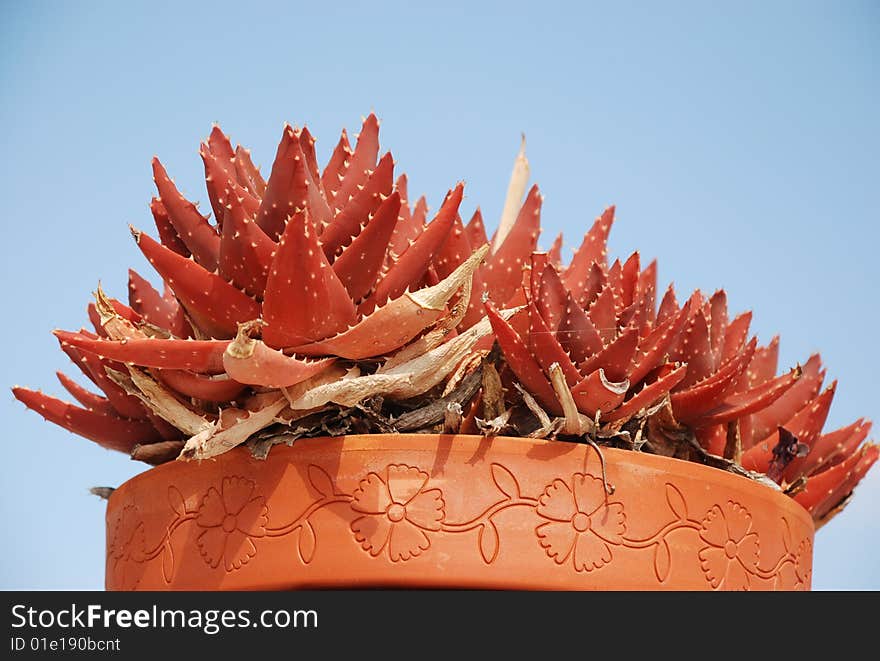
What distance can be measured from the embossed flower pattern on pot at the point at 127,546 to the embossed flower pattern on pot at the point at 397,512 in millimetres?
532

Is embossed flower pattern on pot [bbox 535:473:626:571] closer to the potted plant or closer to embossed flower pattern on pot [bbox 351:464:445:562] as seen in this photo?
the potted plant

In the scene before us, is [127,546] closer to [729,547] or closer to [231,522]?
[231,522]

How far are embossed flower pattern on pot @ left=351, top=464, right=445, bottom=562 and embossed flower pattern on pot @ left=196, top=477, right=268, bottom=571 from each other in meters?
0.20

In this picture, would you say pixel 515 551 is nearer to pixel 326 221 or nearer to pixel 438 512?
A: pixel 438 512

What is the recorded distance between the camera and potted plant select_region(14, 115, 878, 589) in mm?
2014

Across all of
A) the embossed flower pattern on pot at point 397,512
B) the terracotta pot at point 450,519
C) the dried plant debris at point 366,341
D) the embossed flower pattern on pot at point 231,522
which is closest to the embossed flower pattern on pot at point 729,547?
the terracotta pot at point 450,519

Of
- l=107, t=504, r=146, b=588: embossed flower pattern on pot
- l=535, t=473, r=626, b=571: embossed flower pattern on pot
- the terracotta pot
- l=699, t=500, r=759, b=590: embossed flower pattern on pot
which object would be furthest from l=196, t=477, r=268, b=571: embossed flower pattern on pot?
l=699, t=500, r=759, b=590: embossed flower pattern on pot

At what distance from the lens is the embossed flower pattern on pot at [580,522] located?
79.7 inches

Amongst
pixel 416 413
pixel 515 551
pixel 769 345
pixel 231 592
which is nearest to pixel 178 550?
pixel 231 592

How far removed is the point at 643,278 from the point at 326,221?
902 mm

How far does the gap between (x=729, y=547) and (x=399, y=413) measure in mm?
690

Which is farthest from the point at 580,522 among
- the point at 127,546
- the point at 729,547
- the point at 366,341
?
the point at 127,546

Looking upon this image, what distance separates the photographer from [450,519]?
6.58 feet

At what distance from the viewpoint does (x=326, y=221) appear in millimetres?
2176
